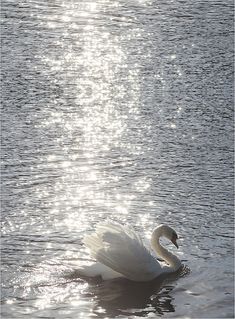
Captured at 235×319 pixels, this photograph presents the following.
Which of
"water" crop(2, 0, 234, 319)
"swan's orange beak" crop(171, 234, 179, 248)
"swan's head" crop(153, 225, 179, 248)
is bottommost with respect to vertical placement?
"water" crop(2, 0, 234, 319)

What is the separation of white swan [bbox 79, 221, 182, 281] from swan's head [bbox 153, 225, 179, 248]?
0.48 m

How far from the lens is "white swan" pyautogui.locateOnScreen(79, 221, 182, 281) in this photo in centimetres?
1297

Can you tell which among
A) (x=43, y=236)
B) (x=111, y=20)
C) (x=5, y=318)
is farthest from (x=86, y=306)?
(x=111, y=20)

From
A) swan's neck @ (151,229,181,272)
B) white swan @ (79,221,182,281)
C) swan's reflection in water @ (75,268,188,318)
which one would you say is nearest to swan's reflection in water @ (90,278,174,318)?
swan's reflection in water @ (75,268,188,318)

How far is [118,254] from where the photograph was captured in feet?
42.5

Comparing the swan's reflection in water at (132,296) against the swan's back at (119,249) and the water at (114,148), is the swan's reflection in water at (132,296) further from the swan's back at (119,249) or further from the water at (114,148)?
the swan's back at (119,249)

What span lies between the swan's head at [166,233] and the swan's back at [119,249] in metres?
0.59

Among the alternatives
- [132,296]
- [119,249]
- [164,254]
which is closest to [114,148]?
[164,254]

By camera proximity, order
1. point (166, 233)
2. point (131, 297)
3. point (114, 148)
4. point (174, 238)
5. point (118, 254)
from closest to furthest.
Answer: point (131, 297) < point (118, 254) < point (166, 233) < point (174, 238) < point (114, 148)

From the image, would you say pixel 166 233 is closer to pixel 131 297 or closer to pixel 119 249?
pixel 119 249

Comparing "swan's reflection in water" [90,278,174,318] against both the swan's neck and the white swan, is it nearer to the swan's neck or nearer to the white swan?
the white swan

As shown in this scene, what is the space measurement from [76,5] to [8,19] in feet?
9.49

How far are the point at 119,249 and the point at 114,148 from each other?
565 centimetres

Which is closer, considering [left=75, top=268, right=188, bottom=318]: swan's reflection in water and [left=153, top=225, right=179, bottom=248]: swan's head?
[left=75, top=268, right=188, bottom=318]: swan's reflection in water
